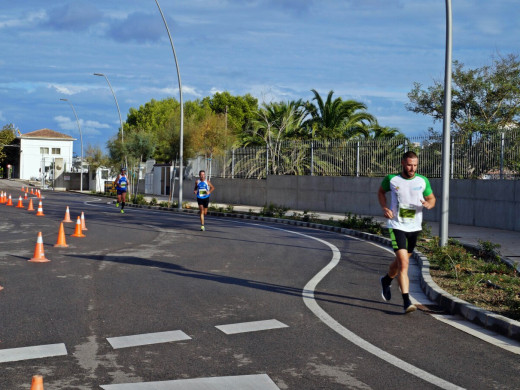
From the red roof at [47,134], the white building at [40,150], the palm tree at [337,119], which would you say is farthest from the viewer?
the red roof at [47,134]

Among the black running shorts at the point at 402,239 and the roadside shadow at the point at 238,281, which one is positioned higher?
the black running shorts at the point at 402,239

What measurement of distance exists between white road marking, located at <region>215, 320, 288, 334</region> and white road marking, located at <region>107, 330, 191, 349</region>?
0.48m

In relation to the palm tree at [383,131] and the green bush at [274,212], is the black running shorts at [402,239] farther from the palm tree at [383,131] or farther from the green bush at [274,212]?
the palm tree at [383,131]

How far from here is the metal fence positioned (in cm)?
2061

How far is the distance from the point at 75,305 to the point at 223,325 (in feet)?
6.86

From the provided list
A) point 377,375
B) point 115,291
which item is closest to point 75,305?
point 115,291

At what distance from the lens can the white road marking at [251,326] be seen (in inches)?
271

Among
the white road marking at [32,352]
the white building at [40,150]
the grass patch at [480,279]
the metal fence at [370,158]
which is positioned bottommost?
the white road marking at [32,352]

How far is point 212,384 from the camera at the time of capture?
16.7 ft

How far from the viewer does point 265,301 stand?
855 centimetres

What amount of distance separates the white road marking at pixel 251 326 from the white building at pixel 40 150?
107 m

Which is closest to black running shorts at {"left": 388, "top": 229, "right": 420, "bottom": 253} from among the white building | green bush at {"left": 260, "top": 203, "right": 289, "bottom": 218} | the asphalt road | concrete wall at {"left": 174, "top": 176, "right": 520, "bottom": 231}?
the asphalt road

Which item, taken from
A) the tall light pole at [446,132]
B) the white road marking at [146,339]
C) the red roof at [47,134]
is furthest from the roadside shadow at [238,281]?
the red roof at [47,134]

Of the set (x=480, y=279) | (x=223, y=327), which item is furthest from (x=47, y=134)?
(x=223, y=327)
